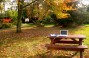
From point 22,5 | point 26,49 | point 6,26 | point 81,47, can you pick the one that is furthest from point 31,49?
point 6,26

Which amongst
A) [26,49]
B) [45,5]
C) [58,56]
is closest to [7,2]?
[45,5]

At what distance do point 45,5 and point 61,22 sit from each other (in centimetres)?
758

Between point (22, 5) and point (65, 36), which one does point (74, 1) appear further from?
point (65, 36)

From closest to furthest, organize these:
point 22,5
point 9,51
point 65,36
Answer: point 65,36 < point 9,51 < point 22,5

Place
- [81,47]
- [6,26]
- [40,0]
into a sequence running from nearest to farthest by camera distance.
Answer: [81,47]
[40,0]
[6,26]

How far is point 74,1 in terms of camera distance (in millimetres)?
23391

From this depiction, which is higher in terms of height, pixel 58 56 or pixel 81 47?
pixel 81 47

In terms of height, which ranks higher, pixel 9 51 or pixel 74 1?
pixel 74 1

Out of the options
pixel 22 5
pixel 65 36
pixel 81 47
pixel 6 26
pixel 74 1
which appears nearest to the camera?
pixel 81 47

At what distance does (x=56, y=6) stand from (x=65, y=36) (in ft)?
27.1

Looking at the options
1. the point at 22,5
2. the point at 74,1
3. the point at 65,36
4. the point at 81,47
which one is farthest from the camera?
the point at 74,1

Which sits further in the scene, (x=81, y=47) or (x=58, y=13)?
(x=58, y=13)

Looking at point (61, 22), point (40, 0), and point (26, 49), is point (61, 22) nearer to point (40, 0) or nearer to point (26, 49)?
point (40, 0)

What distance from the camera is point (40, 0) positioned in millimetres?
16891
